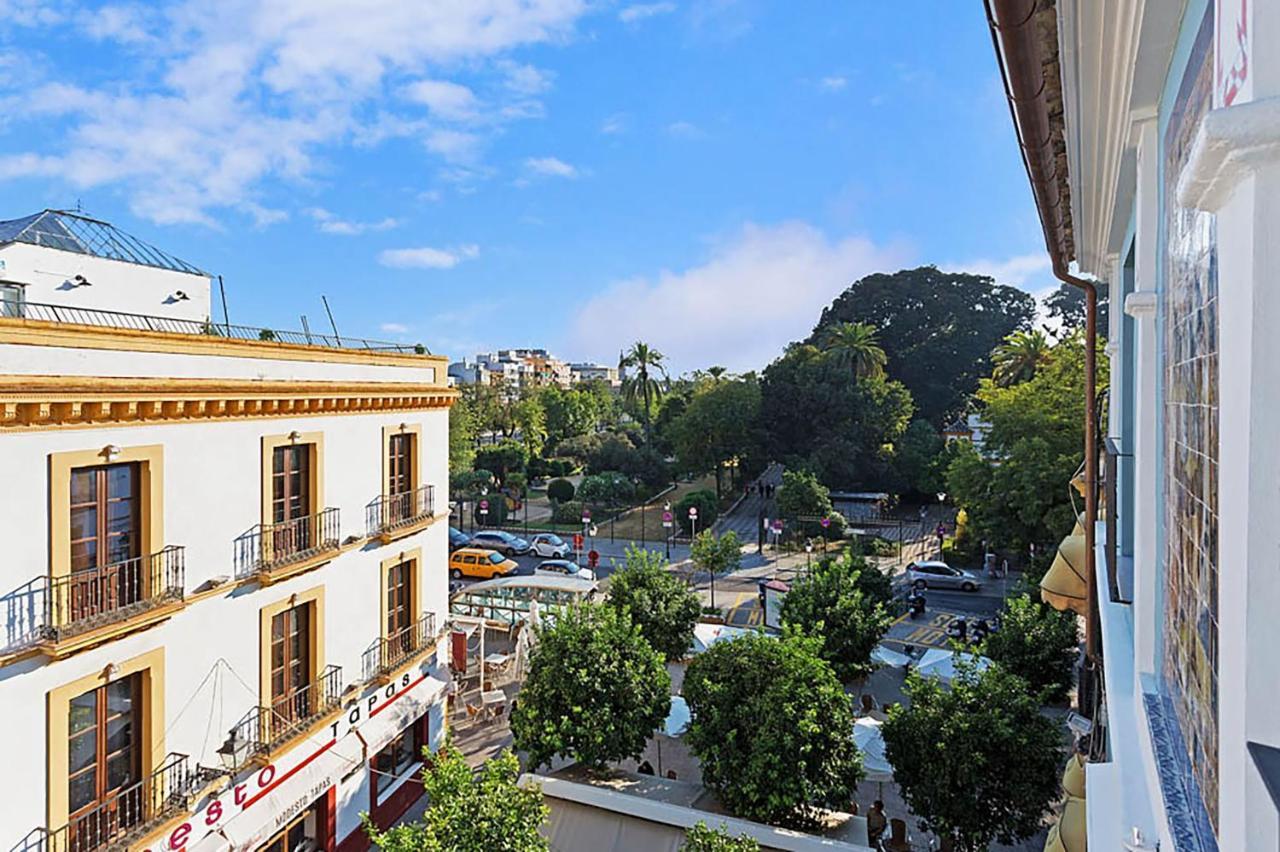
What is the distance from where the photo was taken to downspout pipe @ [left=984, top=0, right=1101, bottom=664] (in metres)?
2.97

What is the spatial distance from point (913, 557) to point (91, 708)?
31188mm

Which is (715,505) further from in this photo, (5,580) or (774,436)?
(5,580)

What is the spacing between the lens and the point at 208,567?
10438 millimetres

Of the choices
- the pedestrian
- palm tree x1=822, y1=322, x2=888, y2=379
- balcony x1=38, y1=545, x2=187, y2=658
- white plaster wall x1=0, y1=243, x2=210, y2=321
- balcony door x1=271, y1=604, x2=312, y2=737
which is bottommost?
the pedestrian

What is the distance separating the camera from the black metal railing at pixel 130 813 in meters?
8.55

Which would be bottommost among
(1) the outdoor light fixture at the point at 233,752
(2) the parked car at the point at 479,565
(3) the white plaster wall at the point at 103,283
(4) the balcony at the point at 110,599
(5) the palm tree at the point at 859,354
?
(2) the parked car at the point at 479,565

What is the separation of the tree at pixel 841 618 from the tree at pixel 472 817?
9138mm

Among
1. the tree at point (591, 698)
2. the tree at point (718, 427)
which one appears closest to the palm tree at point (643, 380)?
the tree at point (718, 427)

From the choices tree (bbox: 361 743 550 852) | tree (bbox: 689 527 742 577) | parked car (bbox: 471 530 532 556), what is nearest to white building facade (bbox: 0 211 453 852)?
tree (bbox: 361 743 550 852)

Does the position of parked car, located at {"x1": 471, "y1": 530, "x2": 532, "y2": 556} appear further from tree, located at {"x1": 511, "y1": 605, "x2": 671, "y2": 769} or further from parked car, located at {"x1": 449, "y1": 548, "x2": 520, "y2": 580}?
tree, located at {"x1": 511, "y1": 605, "x2": 671, "y2": 769}

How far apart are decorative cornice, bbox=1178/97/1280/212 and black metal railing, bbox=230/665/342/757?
12.2 meters

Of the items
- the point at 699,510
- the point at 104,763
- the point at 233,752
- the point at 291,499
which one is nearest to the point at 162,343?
the point at 291,499

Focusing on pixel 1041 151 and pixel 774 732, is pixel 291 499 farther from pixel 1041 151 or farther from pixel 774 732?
pixel 1041 151

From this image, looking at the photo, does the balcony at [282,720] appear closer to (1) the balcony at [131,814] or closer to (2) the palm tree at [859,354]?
(1) the balcony at [131,814]
